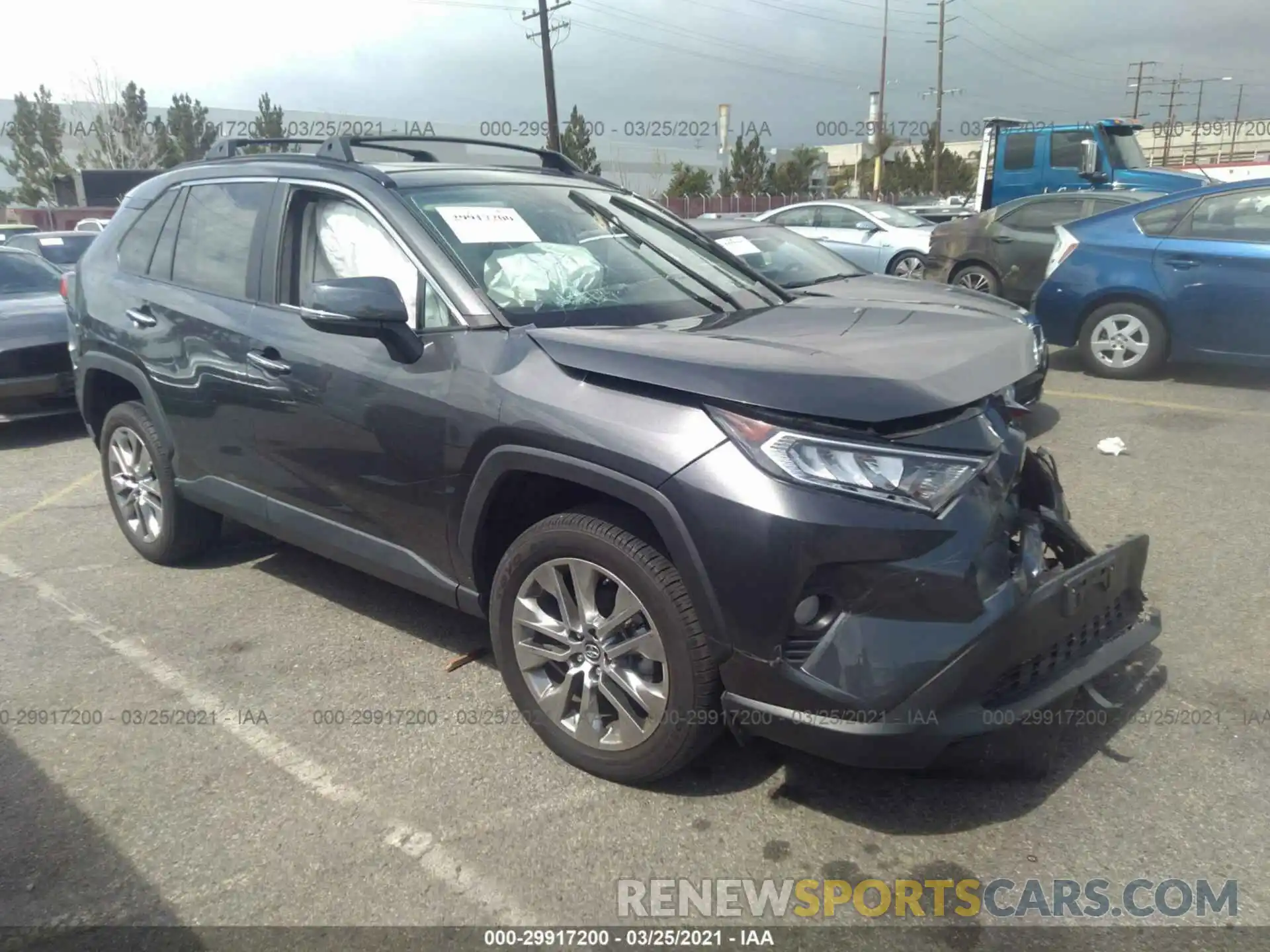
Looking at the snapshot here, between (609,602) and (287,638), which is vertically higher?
(609,602)

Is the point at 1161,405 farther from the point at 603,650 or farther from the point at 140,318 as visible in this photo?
the point at 140,318

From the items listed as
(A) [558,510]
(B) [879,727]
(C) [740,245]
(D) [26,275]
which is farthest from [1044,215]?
Result: (D) [26,275]

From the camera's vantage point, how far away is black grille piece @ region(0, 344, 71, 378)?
7.34 meters

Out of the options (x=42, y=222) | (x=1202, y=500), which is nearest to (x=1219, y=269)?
(x=1202, y=500)

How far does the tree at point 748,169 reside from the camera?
Result: 157 feet

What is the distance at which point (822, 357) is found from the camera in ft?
8.95

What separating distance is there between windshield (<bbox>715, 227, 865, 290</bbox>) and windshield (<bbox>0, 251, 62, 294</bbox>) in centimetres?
605

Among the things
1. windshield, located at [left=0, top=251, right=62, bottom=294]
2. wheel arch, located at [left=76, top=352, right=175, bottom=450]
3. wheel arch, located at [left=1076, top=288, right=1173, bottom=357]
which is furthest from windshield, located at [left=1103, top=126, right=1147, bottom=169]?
wheel arch, located at [left=76, top=352, right=175, bottom=450]

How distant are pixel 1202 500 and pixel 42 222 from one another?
1423 inches

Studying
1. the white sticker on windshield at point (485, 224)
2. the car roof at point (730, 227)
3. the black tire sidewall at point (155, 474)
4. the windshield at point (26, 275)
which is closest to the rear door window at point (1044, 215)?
the car roof at point (730, 227)

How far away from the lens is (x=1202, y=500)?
17.0 ft

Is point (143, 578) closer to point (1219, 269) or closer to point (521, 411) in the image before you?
point (521, 411)

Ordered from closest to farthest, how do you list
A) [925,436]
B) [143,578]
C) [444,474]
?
1. [925,436]
2. [444,474]
3. [143,578]

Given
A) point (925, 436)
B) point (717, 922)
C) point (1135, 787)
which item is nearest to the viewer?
point (717, 922)
